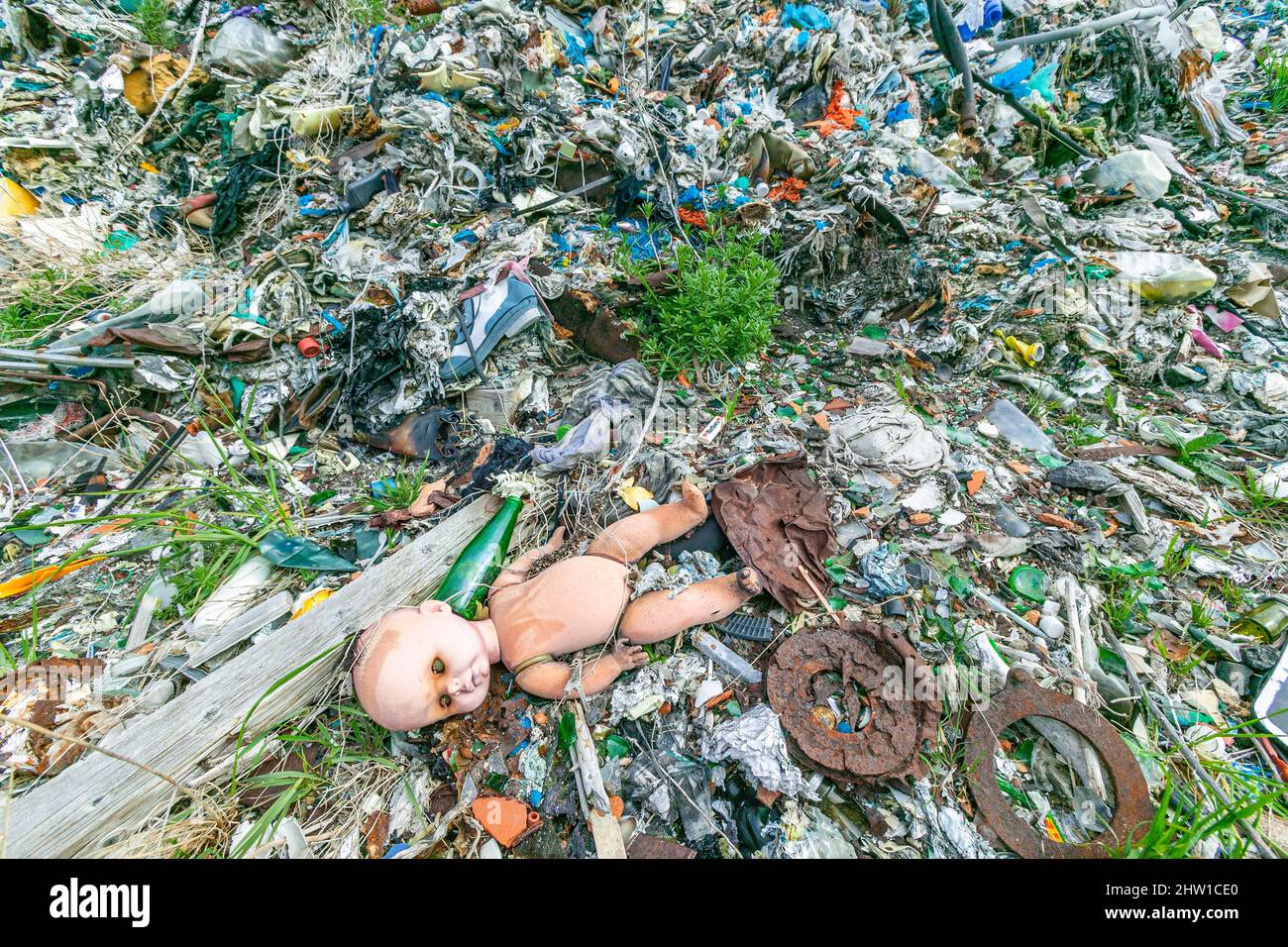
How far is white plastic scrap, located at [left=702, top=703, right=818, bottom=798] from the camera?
5.00ft

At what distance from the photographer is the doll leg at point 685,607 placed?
1.79 metres

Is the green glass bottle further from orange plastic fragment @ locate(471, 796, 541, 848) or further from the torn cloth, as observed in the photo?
the torn cloth

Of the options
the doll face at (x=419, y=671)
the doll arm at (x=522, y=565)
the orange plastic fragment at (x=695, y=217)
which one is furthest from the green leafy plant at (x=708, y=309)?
the doll face at (x=419, y=671)

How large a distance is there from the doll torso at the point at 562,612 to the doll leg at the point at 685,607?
0.22 ft

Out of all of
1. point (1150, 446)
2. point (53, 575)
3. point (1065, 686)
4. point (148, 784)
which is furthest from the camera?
point (1150, 446)

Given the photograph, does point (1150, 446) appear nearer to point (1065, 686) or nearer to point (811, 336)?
point (1065, 686)

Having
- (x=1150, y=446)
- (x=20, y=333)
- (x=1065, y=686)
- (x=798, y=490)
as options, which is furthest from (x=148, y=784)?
(x=1150, y=446)

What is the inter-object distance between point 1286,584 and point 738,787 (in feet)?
7.06

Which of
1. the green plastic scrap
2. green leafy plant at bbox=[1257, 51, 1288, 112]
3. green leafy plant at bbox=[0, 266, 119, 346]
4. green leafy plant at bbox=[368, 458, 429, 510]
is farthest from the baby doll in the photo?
green leafy plant at bbox=[1257, 51, 1288, 112]

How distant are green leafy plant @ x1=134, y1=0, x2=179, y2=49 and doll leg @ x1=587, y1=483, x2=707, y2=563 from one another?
5019 mm

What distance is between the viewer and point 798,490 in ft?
7.06

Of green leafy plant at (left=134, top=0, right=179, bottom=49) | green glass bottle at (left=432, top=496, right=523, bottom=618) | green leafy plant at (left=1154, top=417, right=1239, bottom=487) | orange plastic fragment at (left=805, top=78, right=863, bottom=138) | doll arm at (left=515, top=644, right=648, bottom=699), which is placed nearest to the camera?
doll arm at (left=515, top=644, right=648, bottom=699)

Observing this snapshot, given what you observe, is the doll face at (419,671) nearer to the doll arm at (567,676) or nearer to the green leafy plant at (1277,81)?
the doll arm at (567,676)

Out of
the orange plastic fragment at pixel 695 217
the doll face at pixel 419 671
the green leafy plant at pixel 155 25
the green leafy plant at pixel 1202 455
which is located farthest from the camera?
the green leafy plant at pixel 155 25
